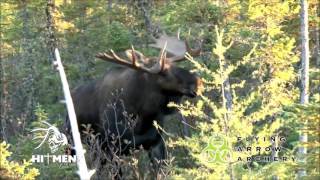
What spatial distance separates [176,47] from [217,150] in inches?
245

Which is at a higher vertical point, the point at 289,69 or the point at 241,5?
the point at 241,5

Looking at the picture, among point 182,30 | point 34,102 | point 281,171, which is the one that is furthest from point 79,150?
point 34,102

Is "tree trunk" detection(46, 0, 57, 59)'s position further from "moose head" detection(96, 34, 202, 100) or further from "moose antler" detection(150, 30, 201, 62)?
"moose head" detection(96, 34, 202, 100)

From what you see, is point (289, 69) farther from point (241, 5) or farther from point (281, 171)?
point (281, 171)

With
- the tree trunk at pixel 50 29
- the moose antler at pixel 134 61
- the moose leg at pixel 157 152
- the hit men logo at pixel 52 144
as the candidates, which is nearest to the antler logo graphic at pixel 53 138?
the hit men logo at pixel 52 144

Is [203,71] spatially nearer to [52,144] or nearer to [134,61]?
[134,61]

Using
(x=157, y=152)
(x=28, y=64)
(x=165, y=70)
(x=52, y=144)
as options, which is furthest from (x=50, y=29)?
(x=52, y=144)

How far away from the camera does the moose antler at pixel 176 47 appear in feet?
36.2

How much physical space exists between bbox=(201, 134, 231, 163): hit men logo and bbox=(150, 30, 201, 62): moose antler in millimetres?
4769

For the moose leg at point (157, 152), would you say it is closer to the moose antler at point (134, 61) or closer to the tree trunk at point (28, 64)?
the moose antler at point (134, 61)

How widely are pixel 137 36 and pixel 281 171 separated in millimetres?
8256

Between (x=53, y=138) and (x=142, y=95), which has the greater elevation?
(x=142, y=95)

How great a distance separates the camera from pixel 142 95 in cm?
1107

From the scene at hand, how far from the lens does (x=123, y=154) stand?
10.8 m
